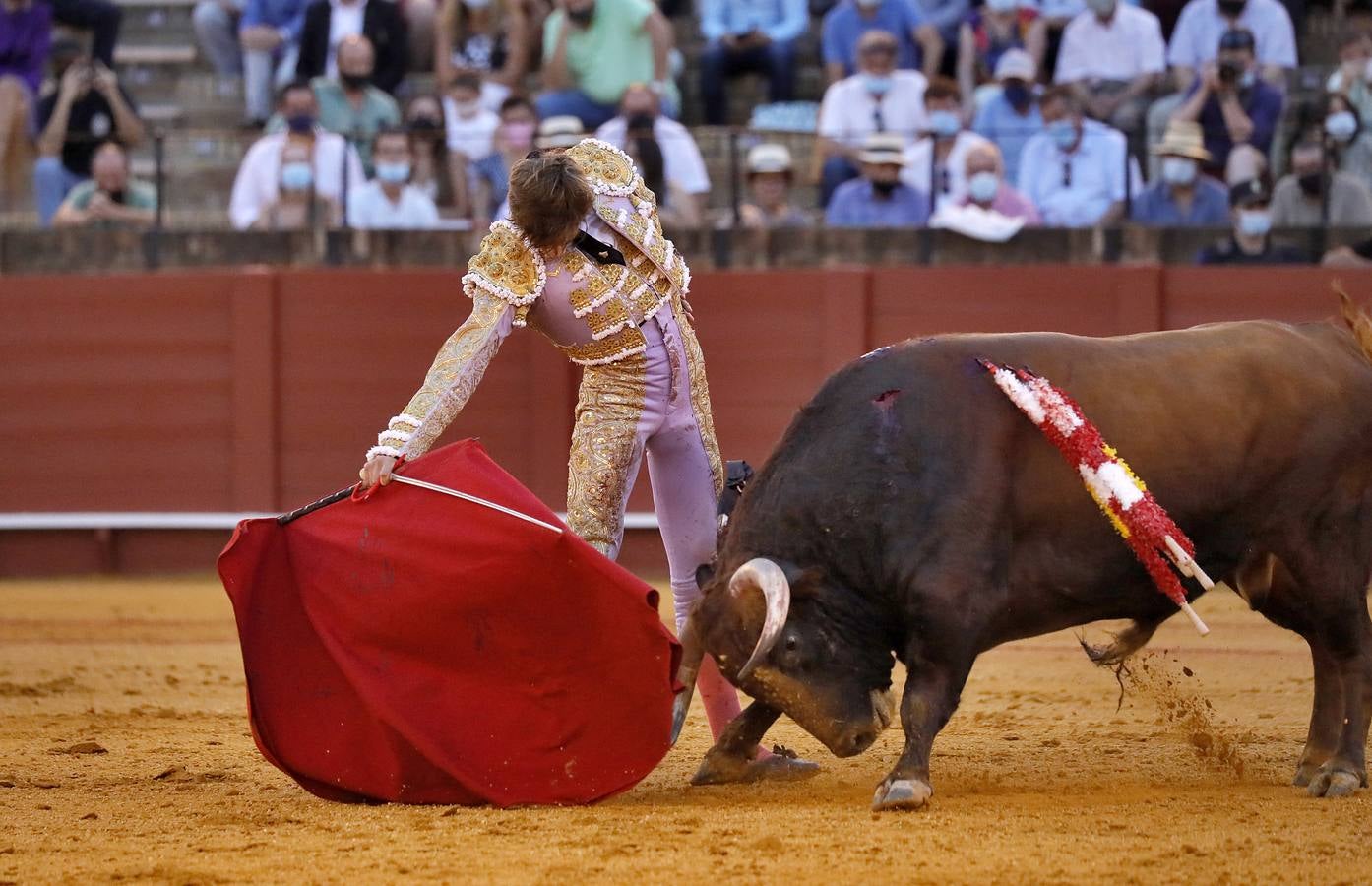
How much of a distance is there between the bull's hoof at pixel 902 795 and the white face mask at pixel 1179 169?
547 cm

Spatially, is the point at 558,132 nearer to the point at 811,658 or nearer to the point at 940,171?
the point at 940,171

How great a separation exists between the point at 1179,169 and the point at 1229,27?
118cm

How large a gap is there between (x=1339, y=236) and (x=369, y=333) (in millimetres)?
4539

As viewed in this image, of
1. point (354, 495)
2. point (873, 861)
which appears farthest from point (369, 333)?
point (873, 861)

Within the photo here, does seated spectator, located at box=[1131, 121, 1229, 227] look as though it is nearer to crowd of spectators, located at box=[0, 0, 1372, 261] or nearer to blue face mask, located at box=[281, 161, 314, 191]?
crowd of spectators, located at box=[0, 0, 1372, 261]

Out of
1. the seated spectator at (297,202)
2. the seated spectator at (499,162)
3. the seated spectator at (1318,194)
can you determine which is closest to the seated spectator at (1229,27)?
the seated spectator at (1318,194)

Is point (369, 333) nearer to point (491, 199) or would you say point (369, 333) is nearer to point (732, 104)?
point (491, 199)

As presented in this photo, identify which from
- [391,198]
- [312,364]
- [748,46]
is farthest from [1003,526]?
[748,46]

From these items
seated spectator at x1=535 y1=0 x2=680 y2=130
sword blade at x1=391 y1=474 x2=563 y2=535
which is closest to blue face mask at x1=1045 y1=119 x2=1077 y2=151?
seated spectator at x1=535 y1=0 x2=680 y2=130

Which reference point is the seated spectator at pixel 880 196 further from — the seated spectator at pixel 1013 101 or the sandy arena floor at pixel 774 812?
the sandy arena floor at pixel 774 812

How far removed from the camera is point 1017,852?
3377mm

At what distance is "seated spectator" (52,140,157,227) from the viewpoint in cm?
928

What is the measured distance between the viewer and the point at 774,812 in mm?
3807

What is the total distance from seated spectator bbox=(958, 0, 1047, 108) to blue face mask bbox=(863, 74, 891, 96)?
0.57 m
